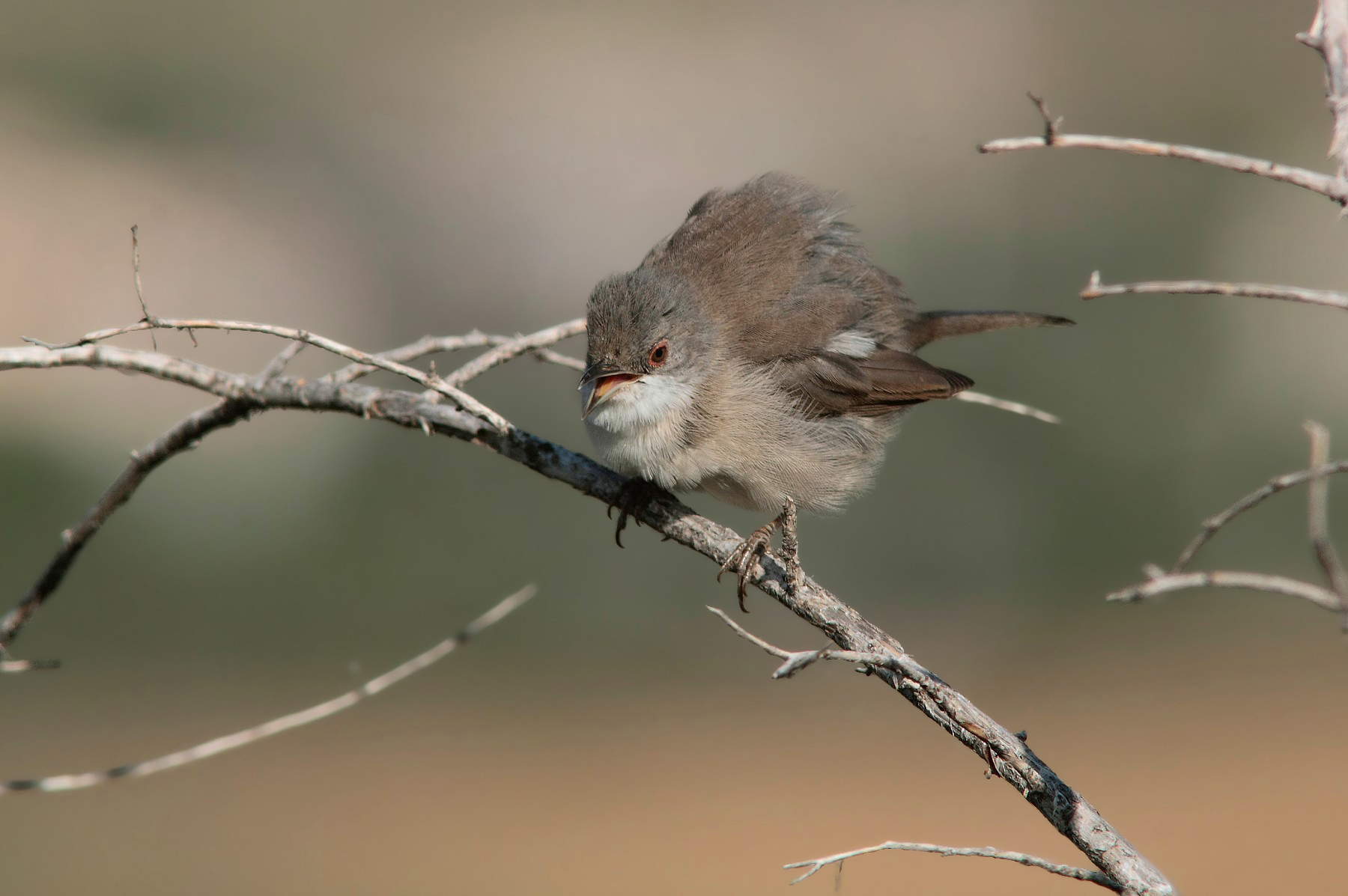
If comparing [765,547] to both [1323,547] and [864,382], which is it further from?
[1323,547]

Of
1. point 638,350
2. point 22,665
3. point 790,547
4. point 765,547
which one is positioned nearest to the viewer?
point 790,547

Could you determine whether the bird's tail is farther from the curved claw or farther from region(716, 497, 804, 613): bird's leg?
the curved claw

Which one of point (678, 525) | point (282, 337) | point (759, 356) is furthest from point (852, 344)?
point (282, 337)

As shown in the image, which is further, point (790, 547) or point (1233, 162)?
point (790, 547)

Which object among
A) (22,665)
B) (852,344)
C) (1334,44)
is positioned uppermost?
(1334,44)

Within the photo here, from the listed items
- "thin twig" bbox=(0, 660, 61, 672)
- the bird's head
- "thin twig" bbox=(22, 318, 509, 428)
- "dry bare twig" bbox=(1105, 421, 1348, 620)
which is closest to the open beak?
the bird's head

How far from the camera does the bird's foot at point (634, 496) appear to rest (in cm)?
319

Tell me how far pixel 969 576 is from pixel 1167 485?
261cm

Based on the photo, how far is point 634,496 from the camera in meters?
3.26

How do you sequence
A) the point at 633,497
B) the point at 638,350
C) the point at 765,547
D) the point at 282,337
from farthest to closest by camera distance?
the point at 638,350, the point at 633,497, the point at 765,547, the point at 282,337

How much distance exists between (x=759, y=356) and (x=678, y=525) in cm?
117

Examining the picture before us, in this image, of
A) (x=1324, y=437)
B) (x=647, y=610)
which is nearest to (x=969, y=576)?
(x=647, y=610)

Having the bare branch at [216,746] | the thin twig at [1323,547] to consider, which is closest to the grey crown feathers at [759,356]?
the bare branch at [216,746]

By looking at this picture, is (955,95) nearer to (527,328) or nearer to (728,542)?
(527,328)
